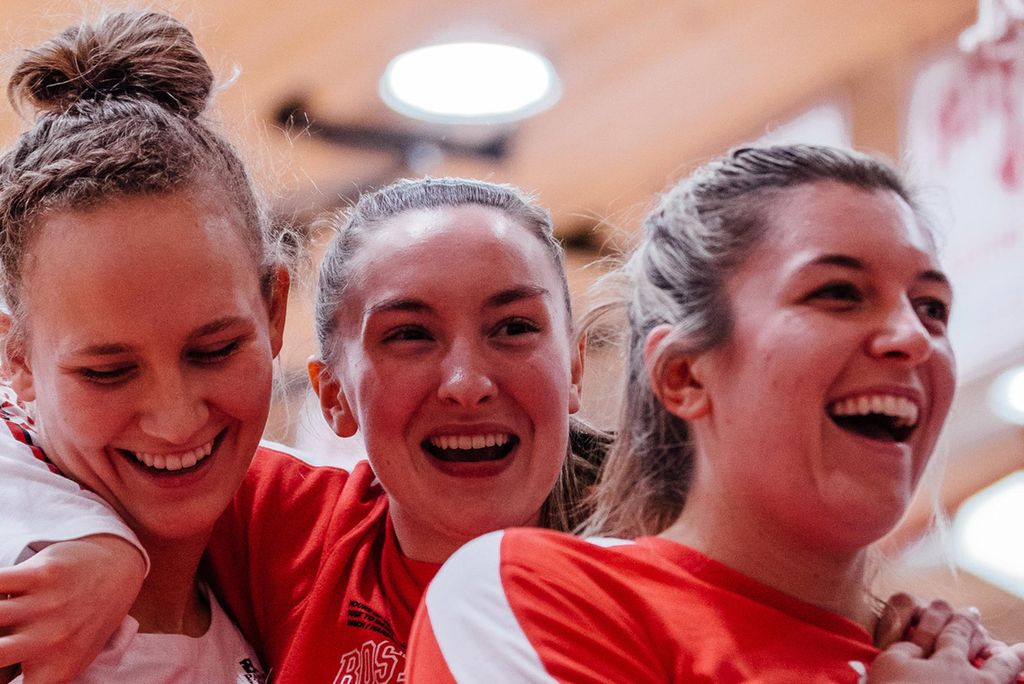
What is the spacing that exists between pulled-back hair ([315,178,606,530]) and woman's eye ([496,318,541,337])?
9cm

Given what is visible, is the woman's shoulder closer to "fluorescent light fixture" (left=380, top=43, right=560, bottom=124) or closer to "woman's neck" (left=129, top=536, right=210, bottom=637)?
"woman's neck" (left=129, top=536, right=210, bottom=637)

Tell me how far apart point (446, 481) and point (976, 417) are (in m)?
2.29

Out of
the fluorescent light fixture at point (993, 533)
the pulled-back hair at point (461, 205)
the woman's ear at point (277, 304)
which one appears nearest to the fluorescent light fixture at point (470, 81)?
the pulled-back hair at point (461, 205)

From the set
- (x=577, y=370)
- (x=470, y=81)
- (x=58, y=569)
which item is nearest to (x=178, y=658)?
(x=58, y=569)

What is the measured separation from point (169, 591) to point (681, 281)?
586 millimetres

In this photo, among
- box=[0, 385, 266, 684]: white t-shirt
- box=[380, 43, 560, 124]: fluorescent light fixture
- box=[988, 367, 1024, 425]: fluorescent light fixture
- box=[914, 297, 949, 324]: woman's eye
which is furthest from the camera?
box=[988, 367, 1024, 425]: fluorescent light fixture

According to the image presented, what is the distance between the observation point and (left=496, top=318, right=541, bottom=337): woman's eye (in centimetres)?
123

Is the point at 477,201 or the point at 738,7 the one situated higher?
the point at 738,7

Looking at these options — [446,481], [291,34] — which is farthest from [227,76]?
[291,34]

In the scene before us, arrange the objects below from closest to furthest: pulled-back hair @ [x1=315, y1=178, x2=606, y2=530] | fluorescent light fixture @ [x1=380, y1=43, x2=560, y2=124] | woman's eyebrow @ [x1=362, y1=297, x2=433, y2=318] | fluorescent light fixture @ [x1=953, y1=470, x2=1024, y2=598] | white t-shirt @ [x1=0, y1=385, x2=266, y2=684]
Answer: white t-shirt @ [x1=0, y1=385, x2=266, y2=684], woman's eyebrow @ [x1=362, y1=297, x2=433, y2=318], pulled-back hair @ [x1=315, y1=178, x2=606, y2=530], fluorescent light fixture @ [x1=380, y1=43, x2=560, y2=124], fluorescent light fixture @ [x1=953, y1=470, x2=1024, y2=598]

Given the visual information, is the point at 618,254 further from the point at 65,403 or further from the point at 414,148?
the point at 414,148

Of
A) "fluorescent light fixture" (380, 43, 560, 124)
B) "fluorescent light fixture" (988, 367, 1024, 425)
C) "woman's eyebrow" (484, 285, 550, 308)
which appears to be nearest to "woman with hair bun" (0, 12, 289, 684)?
"woman's eyebrow" (484, 285, 550, 308)

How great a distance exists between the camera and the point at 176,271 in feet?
3.76

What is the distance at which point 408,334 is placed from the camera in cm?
123
